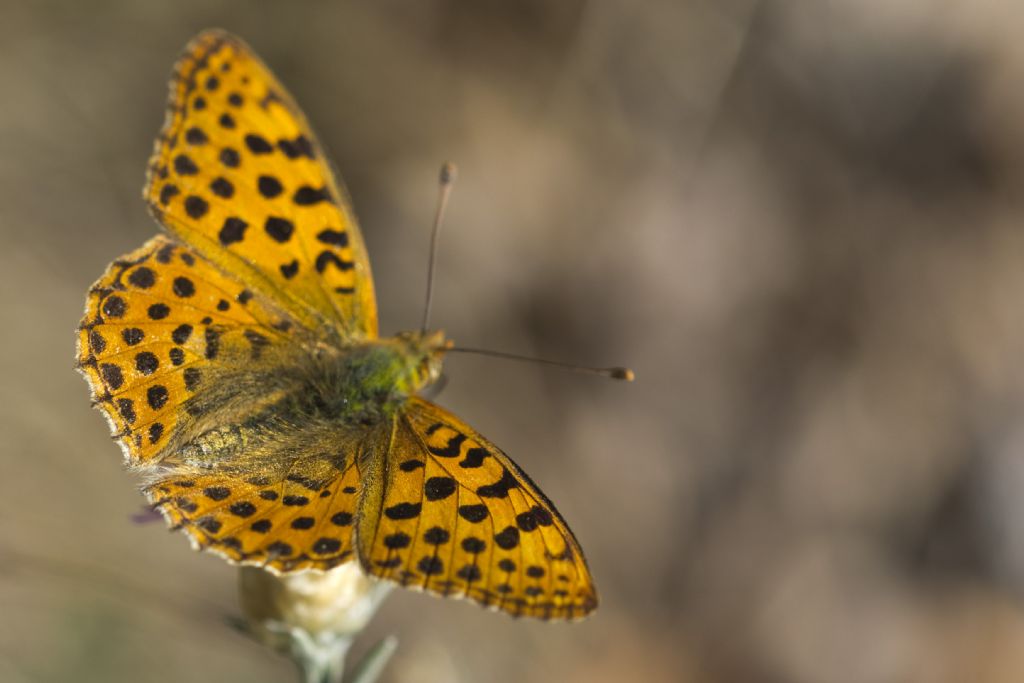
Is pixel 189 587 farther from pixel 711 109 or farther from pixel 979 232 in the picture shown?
pixel 979 232

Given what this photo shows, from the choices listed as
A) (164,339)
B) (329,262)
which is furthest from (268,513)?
(329,262)

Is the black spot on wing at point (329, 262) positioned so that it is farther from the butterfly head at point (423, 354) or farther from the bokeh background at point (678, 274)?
the bokeh background at point (678, 274)

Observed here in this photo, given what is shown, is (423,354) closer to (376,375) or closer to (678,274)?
(376,375)

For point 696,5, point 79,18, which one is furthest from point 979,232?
point 79,18

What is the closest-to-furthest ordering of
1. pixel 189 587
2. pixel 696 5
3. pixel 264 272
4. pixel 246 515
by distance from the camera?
pixel 246 515, pixel 264 272, pixel 189 587, pixel 696 5

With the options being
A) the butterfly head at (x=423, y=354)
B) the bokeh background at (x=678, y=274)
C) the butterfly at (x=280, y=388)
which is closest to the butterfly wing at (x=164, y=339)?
the butterfly at (x=280, y=388)
